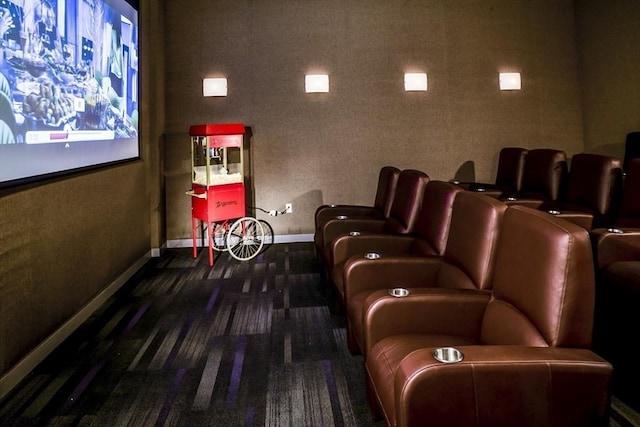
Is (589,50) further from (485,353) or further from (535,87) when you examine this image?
(485,353)

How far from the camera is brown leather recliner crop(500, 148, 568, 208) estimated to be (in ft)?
12.9

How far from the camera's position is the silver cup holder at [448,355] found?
4.23 feet

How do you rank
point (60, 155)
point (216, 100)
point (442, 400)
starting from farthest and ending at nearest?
point (216, 100)
point (60, 155)
point (442, 400)

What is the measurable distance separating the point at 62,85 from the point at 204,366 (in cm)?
197

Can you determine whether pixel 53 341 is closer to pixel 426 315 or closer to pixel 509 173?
pixel 426 315

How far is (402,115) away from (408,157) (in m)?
0.52

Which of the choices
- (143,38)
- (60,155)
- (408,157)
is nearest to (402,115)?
(408,157)

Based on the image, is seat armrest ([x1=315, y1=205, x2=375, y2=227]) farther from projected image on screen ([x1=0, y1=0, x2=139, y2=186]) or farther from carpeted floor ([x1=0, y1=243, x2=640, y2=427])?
projected image on screen ([x1=0, y1=0, x2=139, y2=186])

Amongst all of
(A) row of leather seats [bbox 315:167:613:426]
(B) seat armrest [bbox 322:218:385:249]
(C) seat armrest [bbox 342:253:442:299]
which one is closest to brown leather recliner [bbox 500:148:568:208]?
(B) seat armrest [bbox 322:218:385:249]

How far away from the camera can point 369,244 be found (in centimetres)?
297

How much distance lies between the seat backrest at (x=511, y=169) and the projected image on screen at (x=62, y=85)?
3836mm

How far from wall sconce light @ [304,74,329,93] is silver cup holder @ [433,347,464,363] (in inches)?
175

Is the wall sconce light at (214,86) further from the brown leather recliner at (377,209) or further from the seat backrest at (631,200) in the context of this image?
the seat backrest at (631,200)

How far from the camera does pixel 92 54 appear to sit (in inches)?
129
